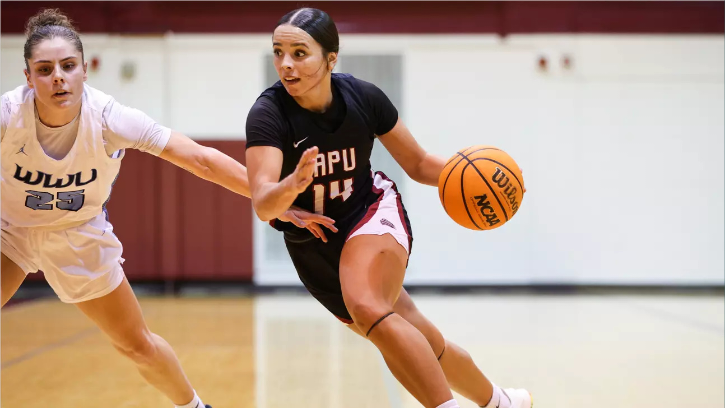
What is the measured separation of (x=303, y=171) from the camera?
7.81 feet

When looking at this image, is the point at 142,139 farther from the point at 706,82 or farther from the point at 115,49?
the point at 706,82

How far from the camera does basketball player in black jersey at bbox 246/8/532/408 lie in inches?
101

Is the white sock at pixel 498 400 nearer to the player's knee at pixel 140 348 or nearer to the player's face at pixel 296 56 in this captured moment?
the player's knee at pixel 140 348

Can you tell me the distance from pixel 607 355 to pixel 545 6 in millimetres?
5935

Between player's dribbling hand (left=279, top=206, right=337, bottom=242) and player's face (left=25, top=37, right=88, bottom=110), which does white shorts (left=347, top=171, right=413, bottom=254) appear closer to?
player's dribbling hand (left=279, top=206, right=337, bottom=242)

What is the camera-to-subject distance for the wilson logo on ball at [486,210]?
2.95 meters

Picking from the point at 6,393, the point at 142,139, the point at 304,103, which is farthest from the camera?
the point at 6,393

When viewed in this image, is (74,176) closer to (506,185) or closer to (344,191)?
(344,191)

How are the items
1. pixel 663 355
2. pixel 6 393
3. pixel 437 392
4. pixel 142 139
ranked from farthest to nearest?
pixel 663 355
pixel 6 393
pixel 142 139
pixel 437 392

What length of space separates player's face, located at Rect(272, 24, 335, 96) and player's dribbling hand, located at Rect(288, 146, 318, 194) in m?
0.47

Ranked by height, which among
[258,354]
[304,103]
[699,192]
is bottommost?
[258,354]

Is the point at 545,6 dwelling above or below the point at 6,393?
above

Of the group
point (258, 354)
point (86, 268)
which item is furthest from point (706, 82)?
point (86, 268)

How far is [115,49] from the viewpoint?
31.3ft
